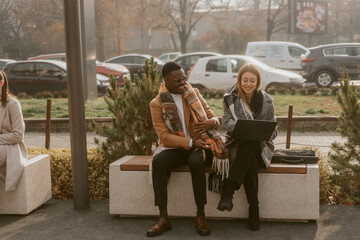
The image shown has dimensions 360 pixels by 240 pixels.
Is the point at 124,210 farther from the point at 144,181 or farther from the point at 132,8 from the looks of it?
the point at 132,8

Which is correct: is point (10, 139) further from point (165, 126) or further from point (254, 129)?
point (254, 129)

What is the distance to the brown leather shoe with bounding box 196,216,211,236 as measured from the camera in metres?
4.60

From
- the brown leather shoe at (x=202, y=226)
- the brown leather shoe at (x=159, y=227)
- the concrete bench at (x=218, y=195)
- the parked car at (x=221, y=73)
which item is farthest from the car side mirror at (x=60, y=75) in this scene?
the brown leather shoe at (x=202, y=226)

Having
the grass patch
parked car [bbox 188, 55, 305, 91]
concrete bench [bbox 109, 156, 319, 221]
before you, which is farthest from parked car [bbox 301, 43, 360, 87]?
concrete bench [bbox 109, 156, 319, 221]

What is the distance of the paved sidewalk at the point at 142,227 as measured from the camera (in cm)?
461

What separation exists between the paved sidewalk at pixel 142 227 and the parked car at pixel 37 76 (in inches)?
485

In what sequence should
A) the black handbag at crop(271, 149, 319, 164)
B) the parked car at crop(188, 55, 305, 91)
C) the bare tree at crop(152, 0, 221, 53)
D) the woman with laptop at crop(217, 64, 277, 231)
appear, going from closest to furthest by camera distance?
the woman with laptop at crop(217, 64, 277, 231), the black handbag at crop(271, 149, 319, 164), the parked car at crop(188, 55, 305, 91), the bare tree at crop(152, 0, 221, 53)

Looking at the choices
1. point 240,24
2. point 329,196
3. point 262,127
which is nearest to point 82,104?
point 262,127

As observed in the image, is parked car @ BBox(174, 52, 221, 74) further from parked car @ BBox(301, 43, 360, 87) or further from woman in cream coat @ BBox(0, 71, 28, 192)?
woman in cream coat @ BBox(0, 71, 28, 192)

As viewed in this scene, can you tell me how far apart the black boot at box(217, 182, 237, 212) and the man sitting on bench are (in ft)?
0.52

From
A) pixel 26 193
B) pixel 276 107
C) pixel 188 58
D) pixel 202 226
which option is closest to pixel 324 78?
pixel 188 58

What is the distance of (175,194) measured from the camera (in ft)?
16.4

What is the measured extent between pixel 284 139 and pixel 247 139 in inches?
211

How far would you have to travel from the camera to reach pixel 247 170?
4.71 metres
